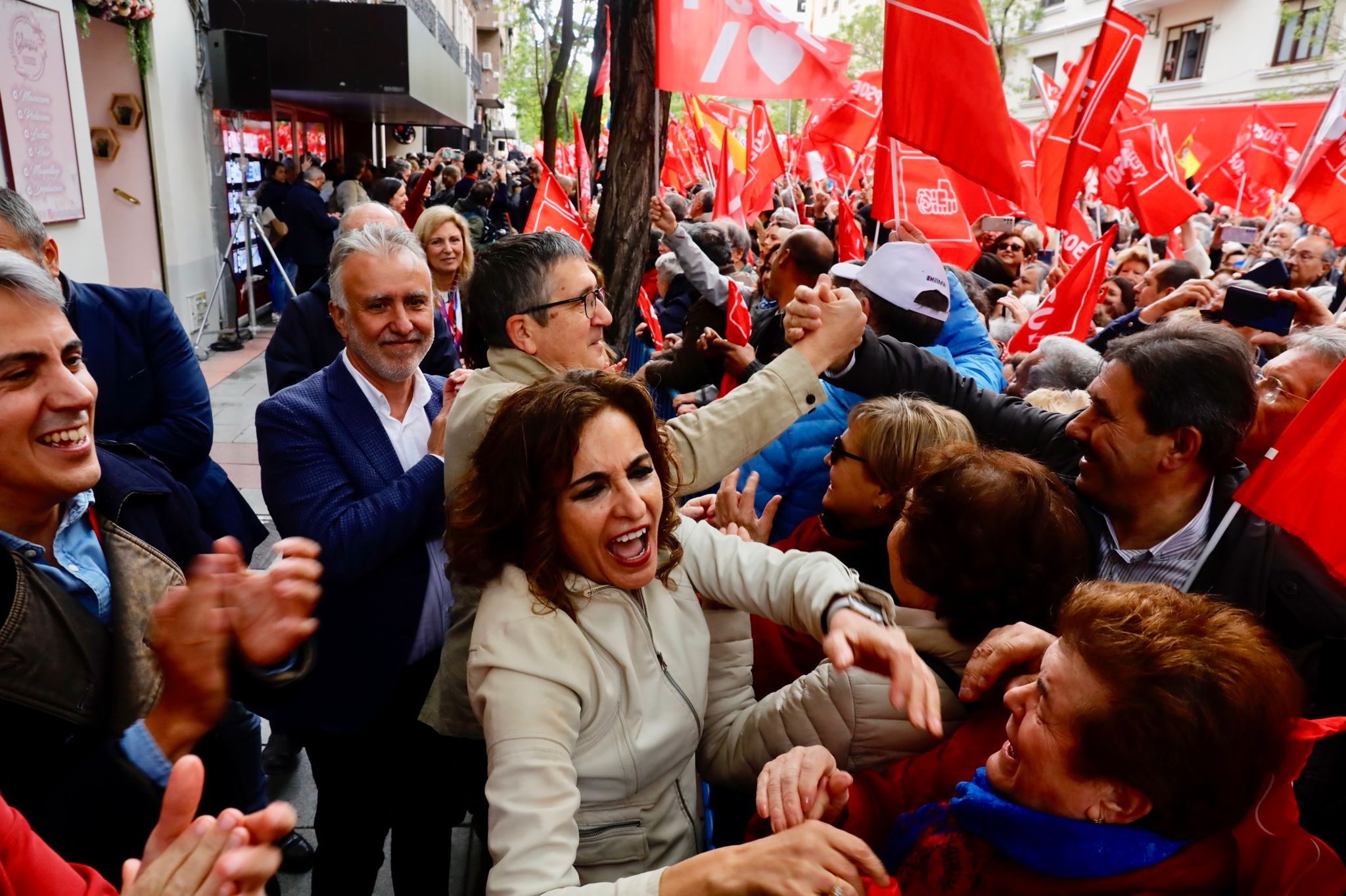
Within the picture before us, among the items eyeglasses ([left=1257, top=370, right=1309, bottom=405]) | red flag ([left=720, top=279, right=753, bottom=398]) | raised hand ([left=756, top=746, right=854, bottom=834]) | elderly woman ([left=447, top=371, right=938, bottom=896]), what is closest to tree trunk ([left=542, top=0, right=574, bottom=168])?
red flag ([left=720, top=279, right=753, bottom=398])

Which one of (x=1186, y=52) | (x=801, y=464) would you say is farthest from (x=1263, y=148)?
(x=1186, y=52)

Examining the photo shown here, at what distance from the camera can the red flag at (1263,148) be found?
10.8m

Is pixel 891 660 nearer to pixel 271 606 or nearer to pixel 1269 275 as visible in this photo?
pixel 271 606

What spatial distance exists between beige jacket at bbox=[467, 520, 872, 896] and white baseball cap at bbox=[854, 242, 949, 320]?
172 centimetres

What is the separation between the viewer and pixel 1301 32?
76.1 feet

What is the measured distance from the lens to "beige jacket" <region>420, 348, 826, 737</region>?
79.0 inches

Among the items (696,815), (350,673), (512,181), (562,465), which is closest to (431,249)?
(350,673)

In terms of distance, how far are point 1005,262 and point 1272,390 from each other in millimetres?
5283

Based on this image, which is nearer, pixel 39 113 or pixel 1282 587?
pixel 1282 587

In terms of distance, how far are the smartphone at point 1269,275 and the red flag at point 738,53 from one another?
10.1 ft

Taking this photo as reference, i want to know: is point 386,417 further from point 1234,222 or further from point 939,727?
point 1234,222

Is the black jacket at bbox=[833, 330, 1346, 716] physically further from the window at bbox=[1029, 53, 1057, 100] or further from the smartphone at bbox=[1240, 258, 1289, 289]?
the window at bbox=[1029, 53, 1057, 100]

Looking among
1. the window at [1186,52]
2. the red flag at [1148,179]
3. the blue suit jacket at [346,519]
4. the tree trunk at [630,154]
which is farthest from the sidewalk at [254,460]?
the window at [1186,52]

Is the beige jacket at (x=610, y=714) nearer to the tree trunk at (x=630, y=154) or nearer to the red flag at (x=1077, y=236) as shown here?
the tree trunk at (x=630, y=154)
